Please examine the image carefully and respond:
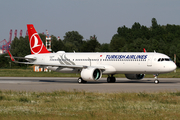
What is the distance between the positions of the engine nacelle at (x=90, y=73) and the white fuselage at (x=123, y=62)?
3.54 feet

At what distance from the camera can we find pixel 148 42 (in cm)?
11919

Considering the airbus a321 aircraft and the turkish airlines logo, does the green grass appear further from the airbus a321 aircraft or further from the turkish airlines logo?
the turkish airlines logo

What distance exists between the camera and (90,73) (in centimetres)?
3450

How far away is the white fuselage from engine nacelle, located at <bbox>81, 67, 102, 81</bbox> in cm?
108

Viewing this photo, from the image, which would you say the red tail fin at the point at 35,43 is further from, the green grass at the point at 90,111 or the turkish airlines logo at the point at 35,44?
the green grass at the point at 90,111

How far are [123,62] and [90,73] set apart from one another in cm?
400

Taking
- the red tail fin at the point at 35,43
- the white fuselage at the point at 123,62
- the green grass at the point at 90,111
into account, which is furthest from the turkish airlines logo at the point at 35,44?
the green grass at the point at 90,111

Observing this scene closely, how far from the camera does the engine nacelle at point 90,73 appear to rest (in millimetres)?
34469

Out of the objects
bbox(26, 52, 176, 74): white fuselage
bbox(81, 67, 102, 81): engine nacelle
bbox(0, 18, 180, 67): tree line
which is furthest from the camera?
bbox(0, 18, 180, 67): tree line

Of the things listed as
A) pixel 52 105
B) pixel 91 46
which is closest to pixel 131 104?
pixel 52 105

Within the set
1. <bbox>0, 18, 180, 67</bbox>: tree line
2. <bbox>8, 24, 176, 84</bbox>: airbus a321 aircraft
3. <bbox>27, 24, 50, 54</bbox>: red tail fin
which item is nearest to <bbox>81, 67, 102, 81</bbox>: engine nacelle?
<bbox>8, 24, 176, 84</bbox>: airbus a321 aircraft

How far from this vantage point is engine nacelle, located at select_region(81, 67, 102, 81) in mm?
34469

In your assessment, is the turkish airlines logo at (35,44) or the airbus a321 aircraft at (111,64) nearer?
the airbus a321 aircraft at (111,64)

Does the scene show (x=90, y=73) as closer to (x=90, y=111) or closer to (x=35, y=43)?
(x=35, y=43)
